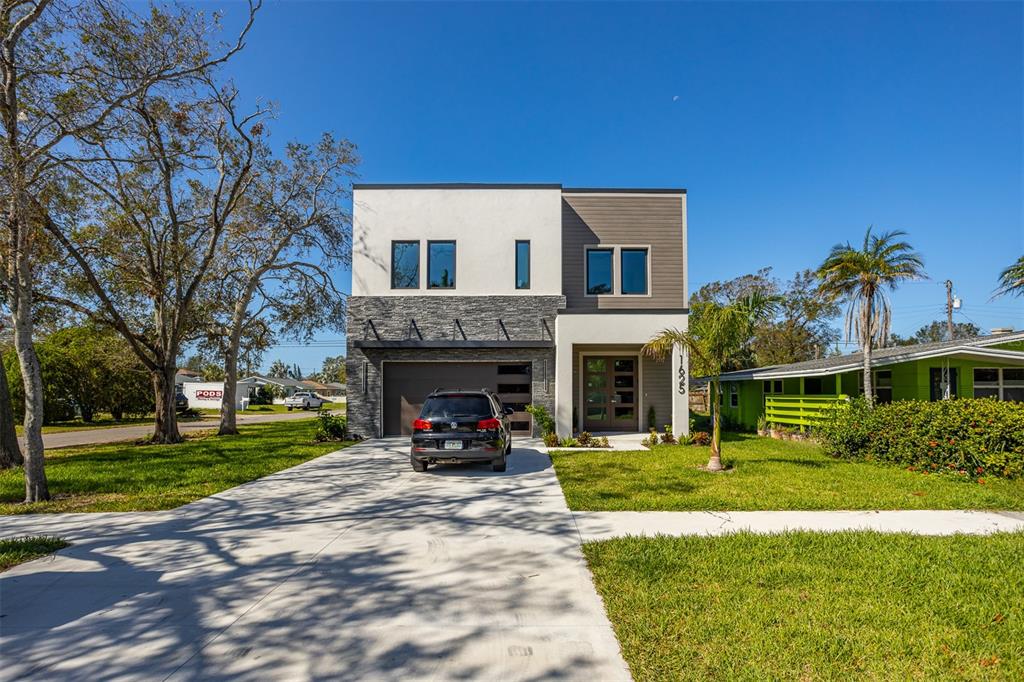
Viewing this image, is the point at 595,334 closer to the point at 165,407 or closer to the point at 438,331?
the point at 438,331

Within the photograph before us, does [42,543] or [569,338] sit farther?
[569,338]

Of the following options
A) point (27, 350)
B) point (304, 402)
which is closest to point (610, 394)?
point (27, 350)

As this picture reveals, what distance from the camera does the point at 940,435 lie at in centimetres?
905

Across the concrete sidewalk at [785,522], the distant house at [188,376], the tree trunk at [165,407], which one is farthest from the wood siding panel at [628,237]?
the distant house at [188,376]

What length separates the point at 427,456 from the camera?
8.98m

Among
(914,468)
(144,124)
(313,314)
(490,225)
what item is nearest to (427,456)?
(490,225)

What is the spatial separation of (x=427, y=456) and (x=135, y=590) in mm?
5136

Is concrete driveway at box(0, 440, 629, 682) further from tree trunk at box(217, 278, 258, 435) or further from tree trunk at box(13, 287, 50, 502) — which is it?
tree trunk at box(217, 278, 258, 435)

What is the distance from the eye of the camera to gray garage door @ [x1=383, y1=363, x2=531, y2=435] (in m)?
14.6

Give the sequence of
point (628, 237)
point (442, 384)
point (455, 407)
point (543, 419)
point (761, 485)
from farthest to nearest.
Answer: point (628, 237)
point (442, 384)
point (543, 419)
point (455, 407)
point (761, 485)

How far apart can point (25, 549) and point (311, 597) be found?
12.7ft

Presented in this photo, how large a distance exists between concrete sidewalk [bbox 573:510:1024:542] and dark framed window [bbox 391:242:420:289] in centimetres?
1060

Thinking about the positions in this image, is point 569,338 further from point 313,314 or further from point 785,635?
point 313,314

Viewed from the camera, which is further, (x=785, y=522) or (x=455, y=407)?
(x=455, y=407)
